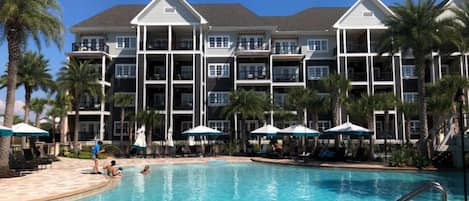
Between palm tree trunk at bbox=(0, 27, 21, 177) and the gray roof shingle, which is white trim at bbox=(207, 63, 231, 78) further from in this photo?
palm tree trunk at bbox=(0, 27, 21, 177)

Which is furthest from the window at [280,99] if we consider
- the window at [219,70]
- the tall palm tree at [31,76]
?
the tall palm tree at [31,76]

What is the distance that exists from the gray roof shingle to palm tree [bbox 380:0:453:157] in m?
20.6

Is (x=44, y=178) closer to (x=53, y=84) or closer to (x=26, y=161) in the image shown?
(x=26, y=161)

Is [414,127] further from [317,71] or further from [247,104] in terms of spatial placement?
[247,104]

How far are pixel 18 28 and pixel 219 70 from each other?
26.4 m

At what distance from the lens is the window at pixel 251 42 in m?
44.0

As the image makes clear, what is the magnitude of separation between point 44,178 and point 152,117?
1979 cm

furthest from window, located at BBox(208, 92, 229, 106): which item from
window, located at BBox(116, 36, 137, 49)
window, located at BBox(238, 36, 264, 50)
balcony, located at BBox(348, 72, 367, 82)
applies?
balcony, located at BBox(348, 72, 367, 82)

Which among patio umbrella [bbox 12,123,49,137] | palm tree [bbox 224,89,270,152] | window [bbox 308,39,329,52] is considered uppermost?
window [bbox 308,39,329,52]

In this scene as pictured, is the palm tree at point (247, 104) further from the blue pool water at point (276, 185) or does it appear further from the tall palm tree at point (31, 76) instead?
the tall palm tree at point (31, 76)

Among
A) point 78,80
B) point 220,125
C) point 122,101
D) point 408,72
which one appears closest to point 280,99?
point 220,125

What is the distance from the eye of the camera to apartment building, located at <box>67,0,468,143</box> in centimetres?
4238

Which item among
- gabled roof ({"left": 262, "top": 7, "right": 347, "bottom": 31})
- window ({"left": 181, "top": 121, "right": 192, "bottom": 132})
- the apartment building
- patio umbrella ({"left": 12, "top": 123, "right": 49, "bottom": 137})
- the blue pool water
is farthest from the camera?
gabled roof ({"left": 262, "top": 7, "right": 347, "bottom": 31})

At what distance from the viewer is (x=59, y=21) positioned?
2069cm
